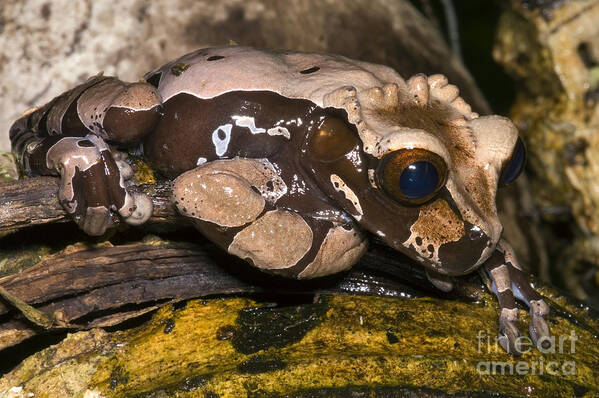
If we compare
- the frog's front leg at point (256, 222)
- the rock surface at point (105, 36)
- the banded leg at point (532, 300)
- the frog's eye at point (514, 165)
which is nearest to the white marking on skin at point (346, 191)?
the frog's front leg at point (256, 222)

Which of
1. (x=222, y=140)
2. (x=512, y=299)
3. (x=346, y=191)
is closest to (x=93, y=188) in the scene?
(x=222, y=140)

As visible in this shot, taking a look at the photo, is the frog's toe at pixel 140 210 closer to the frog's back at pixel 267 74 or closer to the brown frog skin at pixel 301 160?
the brown frog skin at pixel 301 160

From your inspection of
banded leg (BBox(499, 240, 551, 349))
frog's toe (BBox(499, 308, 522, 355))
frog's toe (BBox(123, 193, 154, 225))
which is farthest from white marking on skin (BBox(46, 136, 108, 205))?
banded leg (BBox(499, 240, 551, 349))

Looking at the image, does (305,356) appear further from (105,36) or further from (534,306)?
(105,36)

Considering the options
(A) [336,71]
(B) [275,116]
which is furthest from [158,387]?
(A) [336,71]

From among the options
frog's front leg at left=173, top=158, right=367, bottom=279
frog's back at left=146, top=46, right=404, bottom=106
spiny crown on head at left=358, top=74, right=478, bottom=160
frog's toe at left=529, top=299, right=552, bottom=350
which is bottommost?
frog's toe at left=529, top=299, right=552, bottom=350

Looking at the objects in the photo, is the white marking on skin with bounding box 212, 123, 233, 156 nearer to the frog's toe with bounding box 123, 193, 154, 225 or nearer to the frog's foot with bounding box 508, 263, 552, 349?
the frog's toe with bounding box 123, 193, 154, 225
